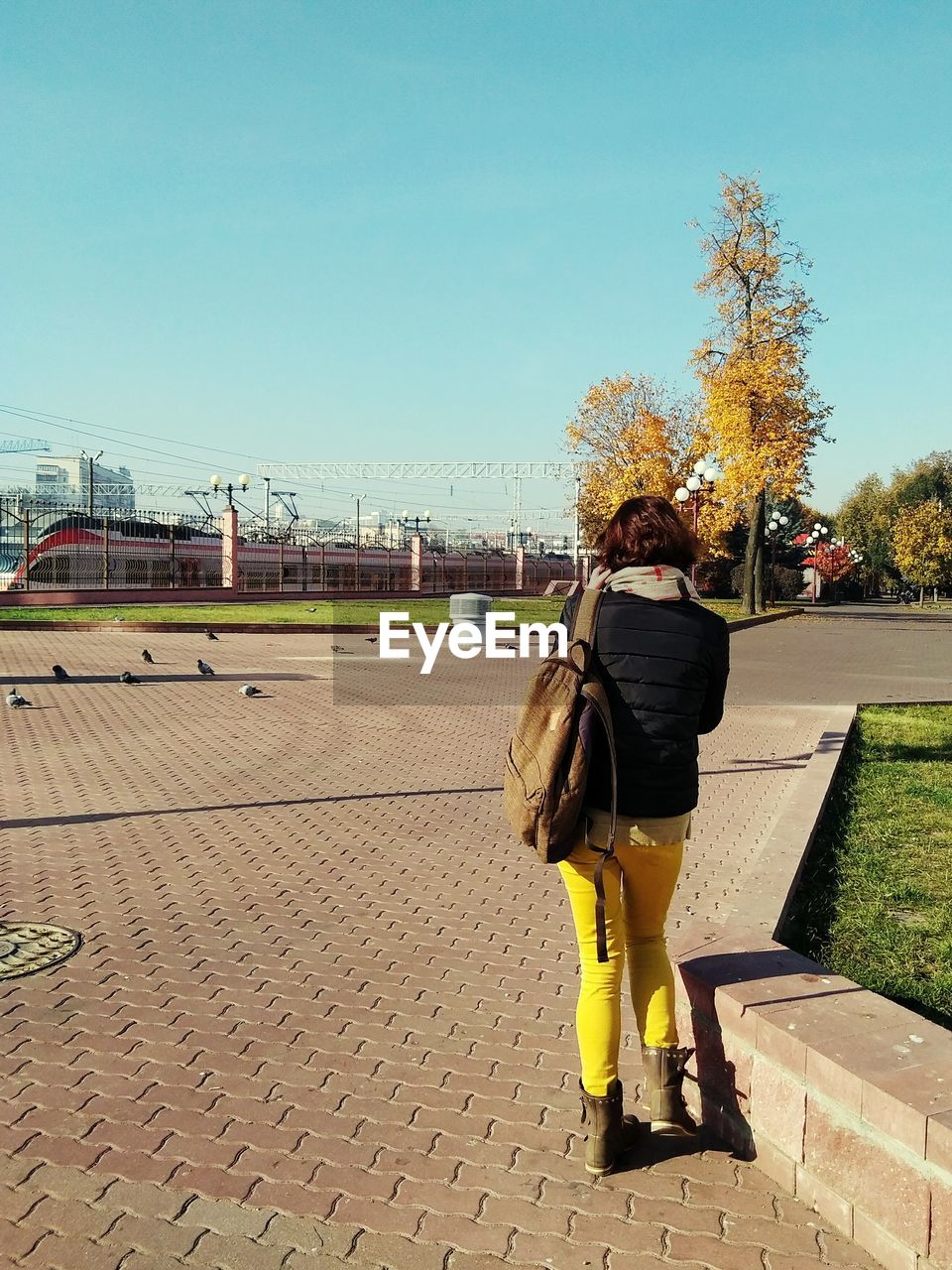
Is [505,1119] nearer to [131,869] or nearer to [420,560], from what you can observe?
[131,869]

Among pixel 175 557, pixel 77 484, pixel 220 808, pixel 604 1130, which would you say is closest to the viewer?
pixel 604 1130

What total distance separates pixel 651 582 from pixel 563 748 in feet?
1.68

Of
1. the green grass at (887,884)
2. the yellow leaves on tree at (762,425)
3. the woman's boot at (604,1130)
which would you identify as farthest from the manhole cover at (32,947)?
the yellow leaves on tree at (762,425)

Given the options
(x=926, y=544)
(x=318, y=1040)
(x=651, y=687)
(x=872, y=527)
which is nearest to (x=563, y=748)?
(x=651, y=687)

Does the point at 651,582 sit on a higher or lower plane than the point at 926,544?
lower

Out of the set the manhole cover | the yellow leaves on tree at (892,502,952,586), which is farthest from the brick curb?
the yellow leaves on tree at (892,502,952,586)

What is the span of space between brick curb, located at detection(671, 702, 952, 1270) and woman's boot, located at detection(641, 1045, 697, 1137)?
149mm

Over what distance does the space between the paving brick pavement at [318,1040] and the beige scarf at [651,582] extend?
5.52 feet

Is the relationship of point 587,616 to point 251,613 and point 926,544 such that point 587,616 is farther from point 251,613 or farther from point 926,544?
point 926,544

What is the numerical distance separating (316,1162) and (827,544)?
2721 inches

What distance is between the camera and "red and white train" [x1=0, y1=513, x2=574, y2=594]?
2969 centimetres

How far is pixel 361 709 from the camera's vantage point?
12812 mm

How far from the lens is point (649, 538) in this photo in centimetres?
291

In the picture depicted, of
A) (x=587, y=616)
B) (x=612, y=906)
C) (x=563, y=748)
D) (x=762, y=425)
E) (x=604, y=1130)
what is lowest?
(x=604, y=1130)
